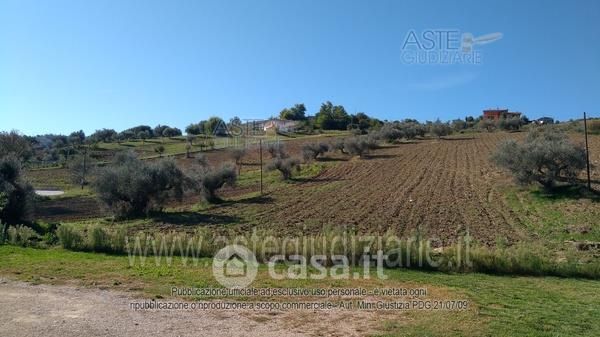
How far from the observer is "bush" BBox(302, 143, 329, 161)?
67.1 meters

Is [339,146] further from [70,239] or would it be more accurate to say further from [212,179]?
[70,239]

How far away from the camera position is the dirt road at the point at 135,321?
6961mm

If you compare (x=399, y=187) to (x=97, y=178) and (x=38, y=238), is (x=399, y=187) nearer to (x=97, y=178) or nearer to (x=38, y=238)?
(x=97, y=178)

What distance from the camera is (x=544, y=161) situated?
107 feet

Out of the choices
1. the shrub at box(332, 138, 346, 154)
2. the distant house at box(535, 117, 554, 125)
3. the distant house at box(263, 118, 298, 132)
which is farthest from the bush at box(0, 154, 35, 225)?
the distant house at box(535, 117, 554, 125)

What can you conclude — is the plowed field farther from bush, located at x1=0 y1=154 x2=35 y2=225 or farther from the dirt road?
the dirt road

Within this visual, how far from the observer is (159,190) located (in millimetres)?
31203

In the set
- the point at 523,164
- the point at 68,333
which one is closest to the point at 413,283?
the point at 68,333

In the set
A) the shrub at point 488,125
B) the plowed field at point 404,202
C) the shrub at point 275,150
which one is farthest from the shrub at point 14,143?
the shrub at point 488,125

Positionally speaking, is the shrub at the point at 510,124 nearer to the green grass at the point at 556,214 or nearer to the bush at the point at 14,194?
the green grass at the point at 556,214

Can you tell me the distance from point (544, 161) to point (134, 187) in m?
25.3

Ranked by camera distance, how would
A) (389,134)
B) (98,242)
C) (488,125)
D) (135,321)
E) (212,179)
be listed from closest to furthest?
(135,321) < (98,242) < (212,179) < (389,134) < (488,125)

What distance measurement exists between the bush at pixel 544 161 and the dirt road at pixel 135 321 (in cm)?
2855

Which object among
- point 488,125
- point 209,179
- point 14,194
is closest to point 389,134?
point 488,125
